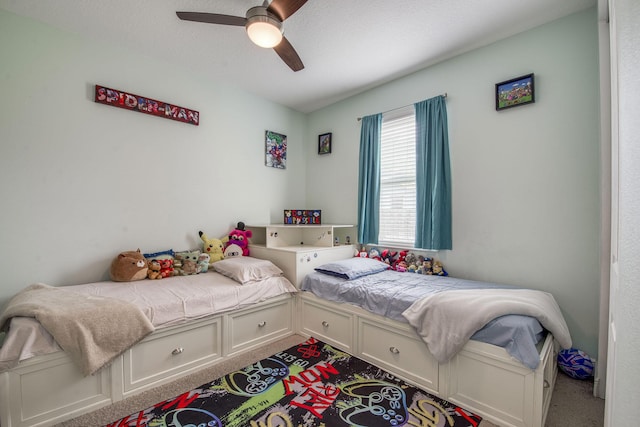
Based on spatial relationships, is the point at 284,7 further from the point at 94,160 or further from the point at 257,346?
the point at 257,346

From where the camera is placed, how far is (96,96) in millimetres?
2391

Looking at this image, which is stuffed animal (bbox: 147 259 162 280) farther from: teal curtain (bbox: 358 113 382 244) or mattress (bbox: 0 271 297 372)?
teal curtain (bbox: 358 113 382 244)

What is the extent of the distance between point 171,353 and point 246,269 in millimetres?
844

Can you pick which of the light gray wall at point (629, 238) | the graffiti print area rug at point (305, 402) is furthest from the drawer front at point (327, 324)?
the light gray wall at point (629, 238)

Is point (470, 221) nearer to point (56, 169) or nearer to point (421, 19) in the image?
point (421, 19)

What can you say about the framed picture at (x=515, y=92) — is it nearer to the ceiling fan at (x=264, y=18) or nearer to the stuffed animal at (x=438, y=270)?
the stuffed animal at (x=438, y=270)

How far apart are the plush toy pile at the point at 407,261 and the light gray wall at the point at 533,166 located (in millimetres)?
126

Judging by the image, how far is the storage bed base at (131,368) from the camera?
1.51 meters

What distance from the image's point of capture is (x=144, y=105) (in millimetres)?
2645

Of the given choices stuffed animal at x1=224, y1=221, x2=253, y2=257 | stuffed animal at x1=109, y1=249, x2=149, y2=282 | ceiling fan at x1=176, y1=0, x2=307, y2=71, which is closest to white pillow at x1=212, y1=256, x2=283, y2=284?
stuffed animal at x1=224, y1=221, x2=253, y2=257

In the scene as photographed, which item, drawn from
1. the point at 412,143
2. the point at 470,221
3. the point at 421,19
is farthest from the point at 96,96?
the point at 470,221

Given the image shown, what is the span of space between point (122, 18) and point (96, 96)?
681mm

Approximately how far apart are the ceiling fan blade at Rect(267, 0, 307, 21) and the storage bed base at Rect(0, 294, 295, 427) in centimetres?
221

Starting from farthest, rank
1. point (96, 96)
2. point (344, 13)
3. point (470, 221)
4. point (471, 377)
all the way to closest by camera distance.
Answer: point (470, 221) → point (96, 96) → point (344, 13) → point (471, 377)
